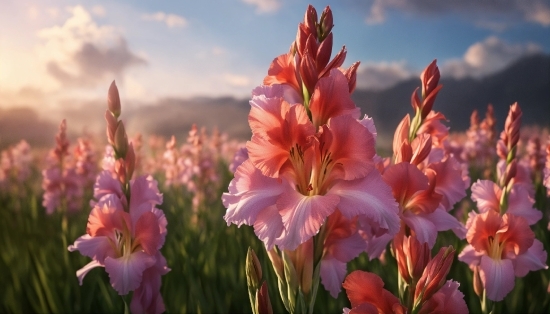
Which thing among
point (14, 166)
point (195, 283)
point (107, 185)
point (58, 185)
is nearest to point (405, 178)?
point (107, 185)

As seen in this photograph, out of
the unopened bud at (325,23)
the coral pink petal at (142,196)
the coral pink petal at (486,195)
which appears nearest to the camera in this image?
the unopened bud at (325,23)

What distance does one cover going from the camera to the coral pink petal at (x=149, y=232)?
56.5 inches

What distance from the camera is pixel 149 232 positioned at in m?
1.44

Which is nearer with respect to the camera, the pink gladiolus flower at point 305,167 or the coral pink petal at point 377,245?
the pink gladiolus flower at point 305,167

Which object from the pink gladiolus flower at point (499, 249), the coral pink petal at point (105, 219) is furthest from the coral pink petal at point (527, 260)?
the coral pink petal at point (105, 219)

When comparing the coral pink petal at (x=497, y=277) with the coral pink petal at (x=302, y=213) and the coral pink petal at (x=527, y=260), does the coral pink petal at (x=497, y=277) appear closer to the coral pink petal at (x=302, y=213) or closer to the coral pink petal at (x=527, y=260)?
the coral pink petal at (x=527, y=260)

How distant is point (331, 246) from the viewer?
1.33m

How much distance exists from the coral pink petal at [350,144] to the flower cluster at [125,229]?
2.17ft

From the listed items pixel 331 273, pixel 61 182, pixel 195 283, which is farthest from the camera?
pixel 61 182

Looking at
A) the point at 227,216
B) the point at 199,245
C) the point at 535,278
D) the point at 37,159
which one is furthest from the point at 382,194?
the point at 37,159

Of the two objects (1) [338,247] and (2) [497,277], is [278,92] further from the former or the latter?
(2) [497,277]

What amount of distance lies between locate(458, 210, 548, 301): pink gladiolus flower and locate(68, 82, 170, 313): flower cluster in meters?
1.07

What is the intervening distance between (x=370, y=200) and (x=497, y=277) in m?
0.96

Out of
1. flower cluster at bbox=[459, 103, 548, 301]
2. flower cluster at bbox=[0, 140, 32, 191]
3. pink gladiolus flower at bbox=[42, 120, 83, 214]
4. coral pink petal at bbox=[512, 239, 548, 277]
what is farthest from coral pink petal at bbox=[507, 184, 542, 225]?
flower cluster at bbox=[0, 140, 32, 191]
